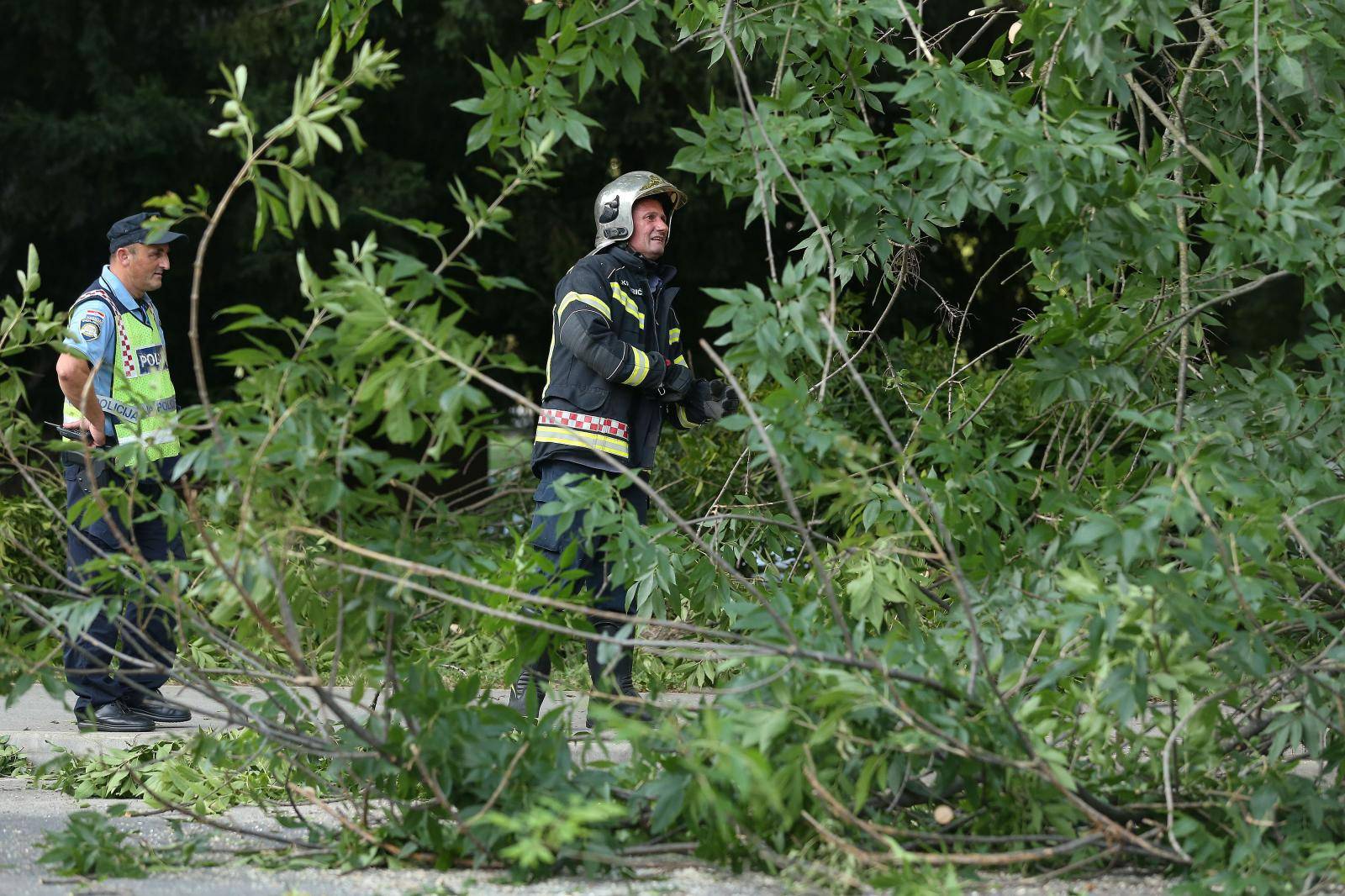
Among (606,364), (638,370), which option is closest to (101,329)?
(606,364)

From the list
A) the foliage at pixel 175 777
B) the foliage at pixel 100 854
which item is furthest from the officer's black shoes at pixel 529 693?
the foliage at pixel 100 854

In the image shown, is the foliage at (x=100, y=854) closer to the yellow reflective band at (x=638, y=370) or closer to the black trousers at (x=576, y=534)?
the black trousers at (x=576, y=534)

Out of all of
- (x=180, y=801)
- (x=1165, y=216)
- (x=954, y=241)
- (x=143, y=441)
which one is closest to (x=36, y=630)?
(x=143, y=441)

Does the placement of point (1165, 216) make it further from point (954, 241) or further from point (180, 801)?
point (954, 241)

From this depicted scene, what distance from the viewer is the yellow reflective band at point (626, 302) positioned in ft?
18.6

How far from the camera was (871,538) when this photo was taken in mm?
4430

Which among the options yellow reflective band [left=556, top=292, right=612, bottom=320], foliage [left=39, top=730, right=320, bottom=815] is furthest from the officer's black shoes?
yellow reflective band [left=556, top=292, right=612, bottom=320]

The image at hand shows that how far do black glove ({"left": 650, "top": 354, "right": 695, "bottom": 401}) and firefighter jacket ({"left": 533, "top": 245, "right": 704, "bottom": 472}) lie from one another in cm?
2

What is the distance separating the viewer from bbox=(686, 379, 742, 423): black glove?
584cm

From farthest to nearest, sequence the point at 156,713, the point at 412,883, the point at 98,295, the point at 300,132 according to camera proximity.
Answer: the point at 156,713 → the point at 98,295 → the point at 412,883 → the point at 300,132

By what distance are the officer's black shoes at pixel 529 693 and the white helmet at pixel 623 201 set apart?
1575 mm

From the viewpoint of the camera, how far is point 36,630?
4051mm

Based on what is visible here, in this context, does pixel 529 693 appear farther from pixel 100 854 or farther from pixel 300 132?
pixel 300 132

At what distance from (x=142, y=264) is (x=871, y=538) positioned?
3163mm
